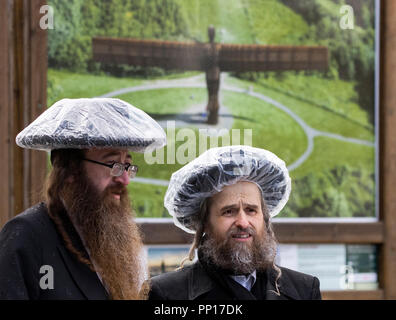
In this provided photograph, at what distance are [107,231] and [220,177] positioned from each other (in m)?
0.67

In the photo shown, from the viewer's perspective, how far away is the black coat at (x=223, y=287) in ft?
9.83

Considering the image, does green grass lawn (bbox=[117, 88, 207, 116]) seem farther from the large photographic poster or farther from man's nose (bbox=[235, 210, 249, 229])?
man's nose (bbox=[235, 210, 249, 229])

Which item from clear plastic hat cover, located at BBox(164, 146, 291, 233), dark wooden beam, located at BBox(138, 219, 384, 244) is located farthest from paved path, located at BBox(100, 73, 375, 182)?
clear plastic hat cover, located at BBox(164, 146, 291, 233)

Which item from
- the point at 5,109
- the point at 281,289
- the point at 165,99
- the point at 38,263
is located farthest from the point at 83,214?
the point at 165,99

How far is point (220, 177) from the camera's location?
308 cm

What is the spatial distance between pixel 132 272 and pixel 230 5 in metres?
3.48

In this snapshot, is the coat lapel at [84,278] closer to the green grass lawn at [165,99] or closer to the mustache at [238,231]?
the mustache at [238,231]

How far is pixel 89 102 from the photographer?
282 centimetres

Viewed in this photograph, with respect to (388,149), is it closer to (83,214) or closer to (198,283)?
(198,283)

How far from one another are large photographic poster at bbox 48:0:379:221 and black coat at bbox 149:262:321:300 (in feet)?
7.81

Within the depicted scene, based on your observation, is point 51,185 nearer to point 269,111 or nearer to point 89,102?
point 89,102

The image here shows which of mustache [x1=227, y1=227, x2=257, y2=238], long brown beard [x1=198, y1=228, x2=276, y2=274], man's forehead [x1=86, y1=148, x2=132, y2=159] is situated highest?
man's forehead [x1=86, y1=148, x2=132, y2=159]

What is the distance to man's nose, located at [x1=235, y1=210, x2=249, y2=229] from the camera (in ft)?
9.94
